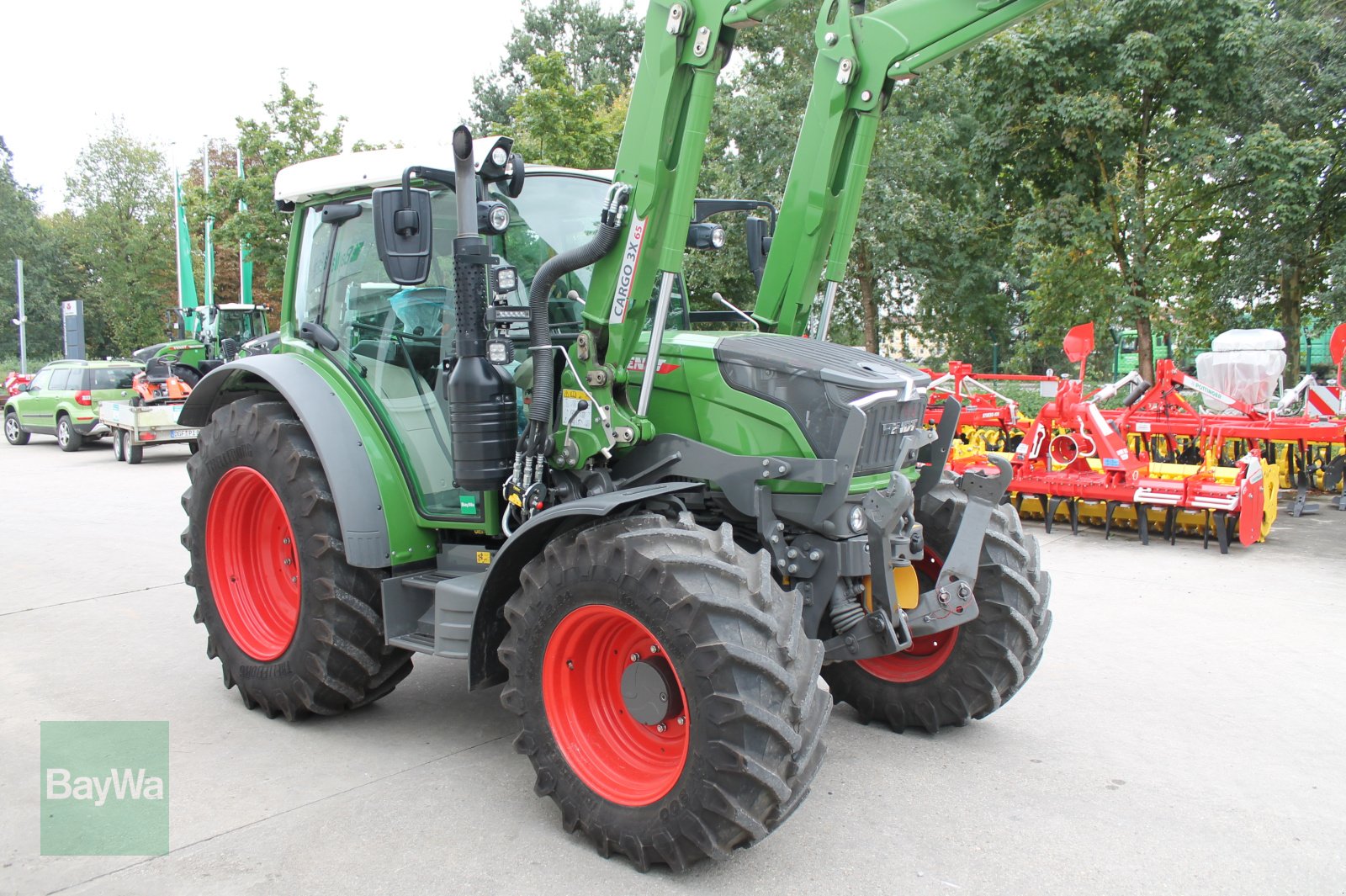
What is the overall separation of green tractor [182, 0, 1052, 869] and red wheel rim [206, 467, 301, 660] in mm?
17

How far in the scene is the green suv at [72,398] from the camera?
63.0 ft

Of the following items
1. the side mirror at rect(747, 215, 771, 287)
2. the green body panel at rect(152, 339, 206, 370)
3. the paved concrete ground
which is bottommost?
the paved concrete ground

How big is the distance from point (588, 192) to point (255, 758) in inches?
115

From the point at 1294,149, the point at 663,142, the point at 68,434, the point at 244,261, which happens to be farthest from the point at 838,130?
the point at 244,261

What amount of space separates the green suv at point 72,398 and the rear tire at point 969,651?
18.6 meters

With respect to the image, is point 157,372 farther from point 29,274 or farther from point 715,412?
point 29,274

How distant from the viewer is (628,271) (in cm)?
375

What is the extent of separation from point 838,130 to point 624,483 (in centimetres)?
186

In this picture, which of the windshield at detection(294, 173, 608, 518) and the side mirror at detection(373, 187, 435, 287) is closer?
the side mirror at detection(373, 187, 435, 287)

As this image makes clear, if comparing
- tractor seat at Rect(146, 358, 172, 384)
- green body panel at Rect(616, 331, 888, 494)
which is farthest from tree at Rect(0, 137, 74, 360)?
green body panel at Rect(616, 331, 888, 494)

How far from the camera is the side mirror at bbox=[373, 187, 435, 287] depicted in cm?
359

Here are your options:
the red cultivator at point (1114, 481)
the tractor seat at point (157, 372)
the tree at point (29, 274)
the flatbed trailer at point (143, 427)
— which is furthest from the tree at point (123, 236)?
the red cultivator at point (1114, 481)

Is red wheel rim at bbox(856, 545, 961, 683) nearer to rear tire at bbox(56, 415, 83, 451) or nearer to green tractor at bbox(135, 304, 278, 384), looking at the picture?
green tractor at bbox(135, 304, 278, 384)

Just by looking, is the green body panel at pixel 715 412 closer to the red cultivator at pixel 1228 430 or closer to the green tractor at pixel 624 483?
the green tractor at pixel 624 483
